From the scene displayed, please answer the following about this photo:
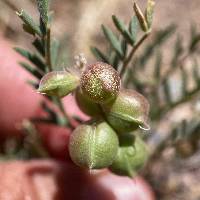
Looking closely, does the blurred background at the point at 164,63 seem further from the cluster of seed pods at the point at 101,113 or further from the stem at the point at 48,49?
the cluster of seed pods at the point at 101,113

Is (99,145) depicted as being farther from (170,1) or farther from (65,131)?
(170,1)

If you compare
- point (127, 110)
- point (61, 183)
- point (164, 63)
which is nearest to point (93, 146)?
point (127, 110)

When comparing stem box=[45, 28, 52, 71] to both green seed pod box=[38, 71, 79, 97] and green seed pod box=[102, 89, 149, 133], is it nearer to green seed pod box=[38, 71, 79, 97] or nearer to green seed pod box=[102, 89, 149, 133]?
green seed pod box=[38, 71, 79, 97]

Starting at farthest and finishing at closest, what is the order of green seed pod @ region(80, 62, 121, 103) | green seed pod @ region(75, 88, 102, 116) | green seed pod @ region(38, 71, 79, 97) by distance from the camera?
green seed pod @ region(75, 88, 102, 116), green seed pod @ region(38, 71, 79, 97), green seed pod @ region(80, 62, 121, 103)

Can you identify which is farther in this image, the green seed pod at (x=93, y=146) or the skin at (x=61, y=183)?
the skin at (x=61, y=183)

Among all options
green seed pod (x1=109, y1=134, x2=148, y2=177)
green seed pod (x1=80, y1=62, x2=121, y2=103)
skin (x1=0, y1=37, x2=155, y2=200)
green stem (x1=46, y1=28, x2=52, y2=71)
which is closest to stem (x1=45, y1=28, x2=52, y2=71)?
green stem (x1=46, y1=28, x2=52, y2=71)

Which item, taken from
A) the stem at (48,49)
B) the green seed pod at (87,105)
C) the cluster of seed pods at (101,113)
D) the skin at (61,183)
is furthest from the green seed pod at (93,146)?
the skin at (61,183)
